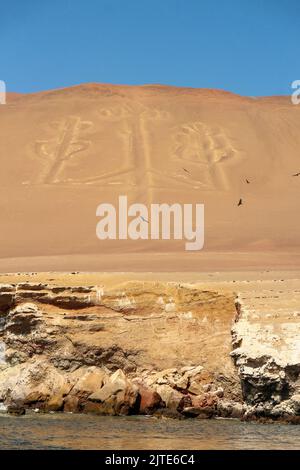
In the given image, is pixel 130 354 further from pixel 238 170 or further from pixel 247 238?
pixel 238 170

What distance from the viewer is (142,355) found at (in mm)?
23172

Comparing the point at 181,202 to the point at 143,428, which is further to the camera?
the point at 181,202

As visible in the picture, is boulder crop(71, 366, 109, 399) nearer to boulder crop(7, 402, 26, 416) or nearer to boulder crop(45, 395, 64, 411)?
boulder crop(45, 395, 64, 411)

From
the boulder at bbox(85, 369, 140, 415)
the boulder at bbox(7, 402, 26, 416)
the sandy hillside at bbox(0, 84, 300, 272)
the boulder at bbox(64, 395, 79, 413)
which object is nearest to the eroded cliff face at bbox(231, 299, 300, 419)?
the boulder at bbox(85, 369, 140, 415)

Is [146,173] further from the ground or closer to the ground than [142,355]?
further from the ground

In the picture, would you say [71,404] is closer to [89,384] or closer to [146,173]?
[89,384]

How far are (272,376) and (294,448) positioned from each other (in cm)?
341

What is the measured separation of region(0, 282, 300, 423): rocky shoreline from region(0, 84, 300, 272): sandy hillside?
21870 millimetres

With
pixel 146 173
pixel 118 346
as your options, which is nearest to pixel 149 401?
pixel 118 346

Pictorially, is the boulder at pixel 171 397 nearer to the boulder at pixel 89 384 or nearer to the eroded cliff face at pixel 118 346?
the eroded cliff face at pixel 118 346

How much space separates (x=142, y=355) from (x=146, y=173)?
157 ft
